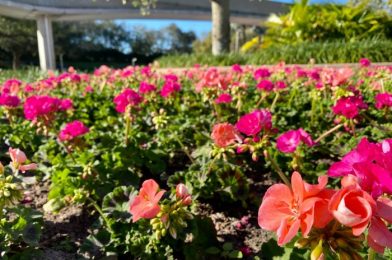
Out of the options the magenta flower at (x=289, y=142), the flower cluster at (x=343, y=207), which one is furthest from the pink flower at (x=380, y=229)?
the magenta flower at (x=289, y=142)

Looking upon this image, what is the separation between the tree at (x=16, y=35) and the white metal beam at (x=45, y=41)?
6957 mm

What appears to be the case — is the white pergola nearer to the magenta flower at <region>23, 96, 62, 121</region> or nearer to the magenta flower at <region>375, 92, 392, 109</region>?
the magenta flower at <region>375, 92, 392, 109</region>

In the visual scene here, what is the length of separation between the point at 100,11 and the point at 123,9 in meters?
1.41

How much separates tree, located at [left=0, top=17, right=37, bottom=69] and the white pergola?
261 inches

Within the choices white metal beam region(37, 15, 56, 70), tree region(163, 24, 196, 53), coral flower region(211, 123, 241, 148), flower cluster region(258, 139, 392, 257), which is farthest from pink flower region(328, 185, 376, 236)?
tree region(163, 24, 196, 53)

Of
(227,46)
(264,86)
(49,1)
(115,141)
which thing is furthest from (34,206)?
(49,1)

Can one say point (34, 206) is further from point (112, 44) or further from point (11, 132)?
point (112, 44)

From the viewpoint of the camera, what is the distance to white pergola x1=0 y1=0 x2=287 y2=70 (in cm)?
2178

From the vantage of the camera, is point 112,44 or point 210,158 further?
point 112,44

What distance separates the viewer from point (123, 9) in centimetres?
2497

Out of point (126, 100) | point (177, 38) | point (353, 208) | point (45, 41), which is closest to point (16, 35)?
point (45, 41)

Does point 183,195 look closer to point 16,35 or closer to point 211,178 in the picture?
point 211,178

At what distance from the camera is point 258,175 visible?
296 cm

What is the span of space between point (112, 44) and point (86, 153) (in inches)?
1755
